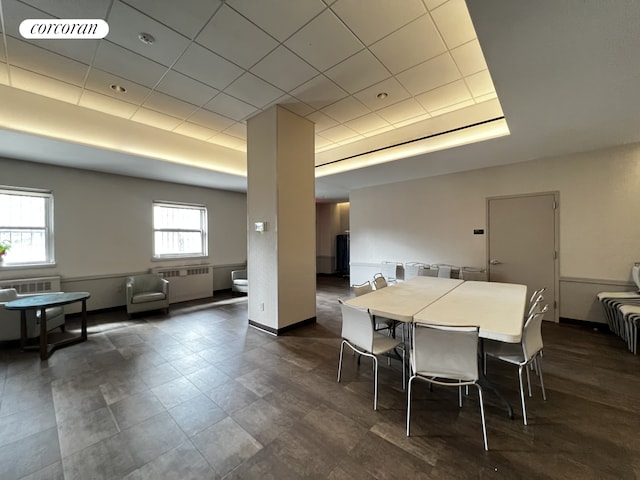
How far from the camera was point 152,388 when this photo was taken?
2.39 meters

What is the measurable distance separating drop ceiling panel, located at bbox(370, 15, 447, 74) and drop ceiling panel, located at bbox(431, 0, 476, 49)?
0.05 m

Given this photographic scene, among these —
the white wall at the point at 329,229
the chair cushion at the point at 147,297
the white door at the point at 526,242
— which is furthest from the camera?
the white wall at the point at 329,229

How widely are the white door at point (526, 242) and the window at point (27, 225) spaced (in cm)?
810

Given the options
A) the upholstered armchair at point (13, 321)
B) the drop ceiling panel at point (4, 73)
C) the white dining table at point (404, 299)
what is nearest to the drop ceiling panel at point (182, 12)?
the drop ceiling panel at point (4, 73)

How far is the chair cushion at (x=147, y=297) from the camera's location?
460cm

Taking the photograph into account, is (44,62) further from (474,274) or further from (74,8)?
(474,274)

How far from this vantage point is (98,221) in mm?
4910

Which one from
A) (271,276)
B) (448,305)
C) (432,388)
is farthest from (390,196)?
(432,388)

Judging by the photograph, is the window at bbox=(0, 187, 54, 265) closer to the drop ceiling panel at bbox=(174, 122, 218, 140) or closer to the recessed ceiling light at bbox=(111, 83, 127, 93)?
the drop ceiling panel at bbox=(174, 122, 218, 140)

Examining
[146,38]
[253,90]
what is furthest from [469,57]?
[146,38]

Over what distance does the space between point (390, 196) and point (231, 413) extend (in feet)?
17.9

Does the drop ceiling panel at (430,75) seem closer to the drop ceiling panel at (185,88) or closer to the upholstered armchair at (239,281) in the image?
the drop ceiling panel at (185,88)

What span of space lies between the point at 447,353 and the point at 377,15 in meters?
2.75

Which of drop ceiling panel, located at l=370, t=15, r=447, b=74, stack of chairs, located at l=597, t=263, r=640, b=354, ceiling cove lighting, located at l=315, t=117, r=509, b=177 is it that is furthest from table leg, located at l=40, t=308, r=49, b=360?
stack of chairs, located at l=597, t=263, r=640, b=354
